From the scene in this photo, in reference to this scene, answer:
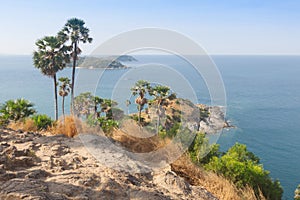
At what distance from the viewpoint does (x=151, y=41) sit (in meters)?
5.99

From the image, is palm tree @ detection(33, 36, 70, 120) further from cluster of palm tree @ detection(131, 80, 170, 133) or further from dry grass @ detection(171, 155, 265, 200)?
dry grass @ detection(171, 155, 265, 200)

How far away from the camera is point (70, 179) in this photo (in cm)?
350

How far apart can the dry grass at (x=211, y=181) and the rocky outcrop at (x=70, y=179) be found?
15.6 inches

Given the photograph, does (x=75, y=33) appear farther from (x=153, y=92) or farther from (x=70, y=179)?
(x=70, y=179)

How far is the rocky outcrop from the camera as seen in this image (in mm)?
3064

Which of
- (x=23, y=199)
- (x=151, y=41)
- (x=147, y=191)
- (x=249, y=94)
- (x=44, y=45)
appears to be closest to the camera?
(x=23, y=199)

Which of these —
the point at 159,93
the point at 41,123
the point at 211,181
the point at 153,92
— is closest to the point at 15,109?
the point at 41,123

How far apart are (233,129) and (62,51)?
35728 millimetres

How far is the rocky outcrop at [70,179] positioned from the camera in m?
3.06

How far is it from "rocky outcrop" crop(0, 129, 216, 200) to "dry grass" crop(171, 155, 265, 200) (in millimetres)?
396

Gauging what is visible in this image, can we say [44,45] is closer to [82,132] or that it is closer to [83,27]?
[83,27]

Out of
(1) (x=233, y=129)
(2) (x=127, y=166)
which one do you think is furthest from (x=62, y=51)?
(1) (x=233, y=129)

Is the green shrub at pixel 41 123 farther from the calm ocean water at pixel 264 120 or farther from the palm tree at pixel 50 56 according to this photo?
the palm tree at pixel 50 56

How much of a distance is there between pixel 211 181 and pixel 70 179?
2.58 meters
